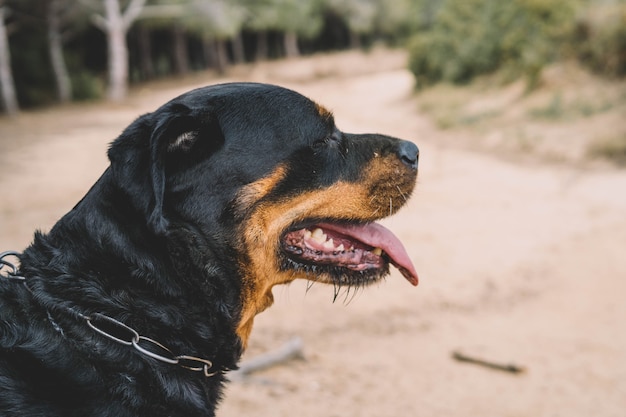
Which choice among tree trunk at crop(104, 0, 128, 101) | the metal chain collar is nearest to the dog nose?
the metal chain collar

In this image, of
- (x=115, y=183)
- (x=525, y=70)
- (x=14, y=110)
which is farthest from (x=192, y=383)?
(x=14, y=110)

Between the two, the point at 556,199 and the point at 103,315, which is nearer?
the point at 103,315

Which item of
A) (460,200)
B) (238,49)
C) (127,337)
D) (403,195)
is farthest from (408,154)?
(238,49)

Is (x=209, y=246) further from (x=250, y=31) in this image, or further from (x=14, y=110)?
(x=250, y=31)

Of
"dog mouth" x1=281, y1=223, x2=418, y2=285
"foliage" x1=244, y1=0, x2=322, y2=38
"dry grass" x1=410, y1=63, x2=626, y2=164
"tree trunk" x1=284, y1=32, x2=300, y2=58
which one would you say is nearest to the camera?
"dog mouth" x1=281, y1=223, x2=418, y2=285

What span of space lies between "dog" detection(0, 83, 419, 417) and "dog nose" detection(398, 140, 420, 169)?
244 millimetres

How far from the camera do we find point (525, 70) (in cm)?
2216

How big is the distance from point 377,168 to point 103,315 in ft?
4.99

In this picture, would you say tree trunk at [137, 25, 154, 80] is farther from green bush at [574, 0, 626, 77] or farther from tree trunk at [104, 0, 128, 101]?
green bush at [574, 0, 626, 77]

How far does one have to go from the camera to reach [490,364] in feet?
20.5

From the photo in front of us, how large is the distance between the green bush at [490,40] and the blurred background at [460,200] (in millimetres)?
75

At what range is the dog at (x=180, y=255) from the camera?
2238 mm

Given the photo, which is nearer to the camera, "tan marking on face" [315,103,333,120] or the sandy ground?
"tan marking on face" [315,103,333,120]

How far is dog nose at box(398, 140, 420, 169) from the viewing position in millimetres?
3217
